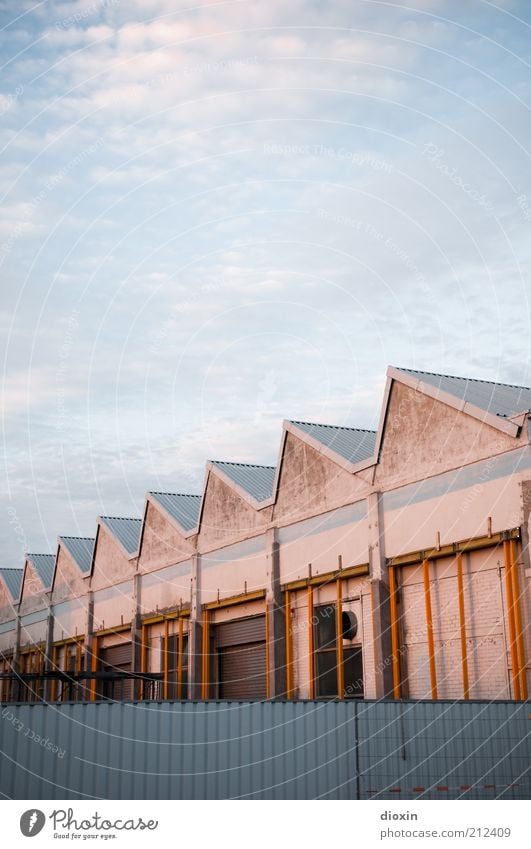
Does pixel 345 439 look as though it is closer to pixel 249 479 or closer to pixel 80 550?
pixel 249 479

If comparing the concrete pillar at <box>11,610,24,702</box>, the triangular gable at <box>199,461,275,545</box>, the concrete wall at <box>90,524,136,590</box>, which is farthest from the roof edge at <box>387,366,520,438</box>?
the concrete pillar at <box>11,610,24,702</box>

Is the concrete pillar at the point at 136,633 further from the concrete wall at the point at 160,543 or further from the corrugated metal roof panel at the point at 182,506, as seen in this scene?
the corrugated metal roof panel at the point at 182,506

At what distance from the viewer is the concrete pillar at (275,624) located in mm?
35625

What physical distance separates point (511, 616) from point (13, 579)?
185 feet

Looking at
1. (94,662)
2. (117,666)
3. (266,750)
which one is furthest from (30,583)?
(266,750)

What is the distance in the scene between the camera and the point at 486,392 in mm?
30656

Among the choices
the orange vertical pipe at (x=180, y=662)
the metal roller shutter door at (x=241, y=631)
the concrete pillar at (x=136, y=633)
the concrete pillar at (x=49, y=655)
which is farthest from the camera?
the concrete pillar at (x=49, y=655)

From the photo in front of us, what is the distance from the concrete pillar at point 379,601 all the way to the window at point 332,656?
1.61 metres

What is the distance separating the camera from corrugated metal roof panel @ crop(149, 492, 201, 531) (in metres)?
46.9


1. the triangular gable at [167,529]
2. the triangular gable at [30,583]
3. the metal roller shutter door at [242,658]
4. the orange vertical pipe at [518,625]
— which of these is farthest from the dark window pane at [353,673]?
the triangular gable at [30,583]

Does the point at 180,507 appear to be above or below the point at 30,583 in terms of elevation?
above

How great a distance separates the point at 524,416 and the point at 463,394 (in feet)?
11.3
